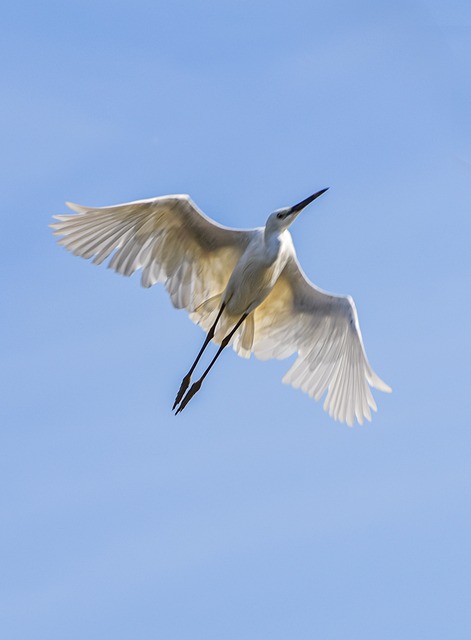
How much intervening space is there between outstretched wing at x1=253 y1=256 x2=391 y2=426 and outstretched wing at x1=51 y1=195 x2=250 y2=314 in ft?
4.52

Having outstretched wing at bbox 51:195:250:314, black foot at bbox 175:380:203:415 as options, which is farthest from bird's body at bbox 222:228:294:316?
black foot at bbox 175:380:203:415

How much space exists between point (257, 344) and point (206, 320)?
4.38 ft

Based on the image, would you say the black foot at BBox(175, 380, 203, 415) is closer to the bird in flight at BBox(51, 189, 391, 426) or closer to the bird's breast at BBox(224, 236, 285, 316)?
the bird in flight at BBox(51, 189, 391, 426)

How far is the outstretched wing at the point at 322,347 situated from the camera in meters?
27.4

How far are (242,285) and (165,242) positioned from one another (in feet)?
4.75

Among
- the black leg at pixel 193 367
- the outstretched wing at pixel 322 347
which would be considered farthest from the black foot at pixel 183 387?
the outstretched wing at pixel 322 347

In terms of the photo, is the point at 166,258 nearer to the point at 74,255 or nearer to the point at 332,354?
the point at 74,255

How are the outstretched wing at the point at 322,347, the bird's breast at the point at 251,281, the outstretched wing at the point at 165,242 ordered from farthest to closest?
the outstretched wing at the point at 322,347
the bird's breast at the point at 251,281
the outstretched wing at the point at 165,242

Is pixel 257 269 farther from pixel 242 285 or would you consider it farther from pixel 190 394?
pixel 190 394

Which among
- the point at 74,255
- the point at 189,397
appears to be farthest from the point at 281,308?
the point at 74,255

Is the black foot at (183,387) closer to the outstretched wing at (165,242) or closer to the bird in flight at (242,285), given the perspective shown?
the bird in flight at (242,285)

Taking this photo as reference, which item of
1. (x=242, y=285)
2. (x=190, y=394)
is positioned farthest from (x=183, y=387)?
(x=242, y=285)

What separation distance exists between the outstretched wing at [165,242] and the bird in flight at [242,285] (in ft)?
0.05

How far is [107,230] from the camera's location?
25328mm
